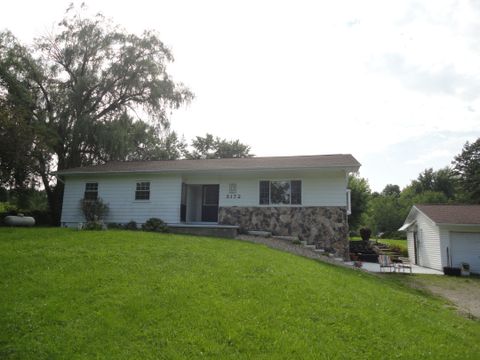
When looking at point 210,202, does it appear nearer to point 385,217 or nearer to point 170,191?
point 170,191

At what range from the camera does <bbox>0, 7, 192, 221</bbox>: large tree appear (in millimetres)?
20688

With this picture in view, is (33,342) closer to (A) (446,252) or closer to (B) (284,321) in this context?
(B) (284,321)

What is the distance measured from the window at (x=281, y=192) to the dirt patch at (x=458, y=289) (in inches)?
221

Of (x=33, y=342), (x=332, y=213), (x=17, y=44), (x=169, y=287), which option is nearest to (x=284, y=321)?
(x=169, y=287)

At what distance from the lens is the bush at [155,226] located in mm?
15055

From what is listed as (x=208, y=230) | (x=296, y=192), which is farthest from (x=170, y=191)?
(x=296, y=192)

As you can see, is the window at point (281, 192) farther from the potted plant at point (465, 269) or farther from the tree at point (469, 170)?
the tree at point (469, 170)

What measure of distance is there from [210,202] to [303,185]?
4942 mm

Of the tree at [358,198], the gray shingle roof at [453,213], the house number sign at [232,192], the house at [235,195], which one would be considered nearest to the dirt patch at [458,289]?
the gray shingle roof at [453,213]

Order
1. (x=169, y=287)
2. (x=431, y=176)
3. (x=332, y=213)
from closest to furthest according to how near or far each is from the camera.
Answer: (x=169, y=287) < (x=332, y=213) < (x=431, y=176)

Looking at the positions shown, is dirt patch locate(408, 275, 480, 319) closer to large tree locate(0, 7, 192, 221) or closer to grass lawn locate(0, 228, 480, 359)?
grass lawn locate(0, 228, 480, 359)

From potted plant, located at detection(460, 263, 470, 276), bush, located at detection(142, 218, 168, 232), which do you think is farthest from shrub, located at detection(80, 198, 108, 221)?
potted plant, located at detection(460, 263, 470, 276)

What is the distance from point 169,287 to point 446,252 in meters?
15.8

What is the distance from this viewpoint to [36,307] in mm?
5258
